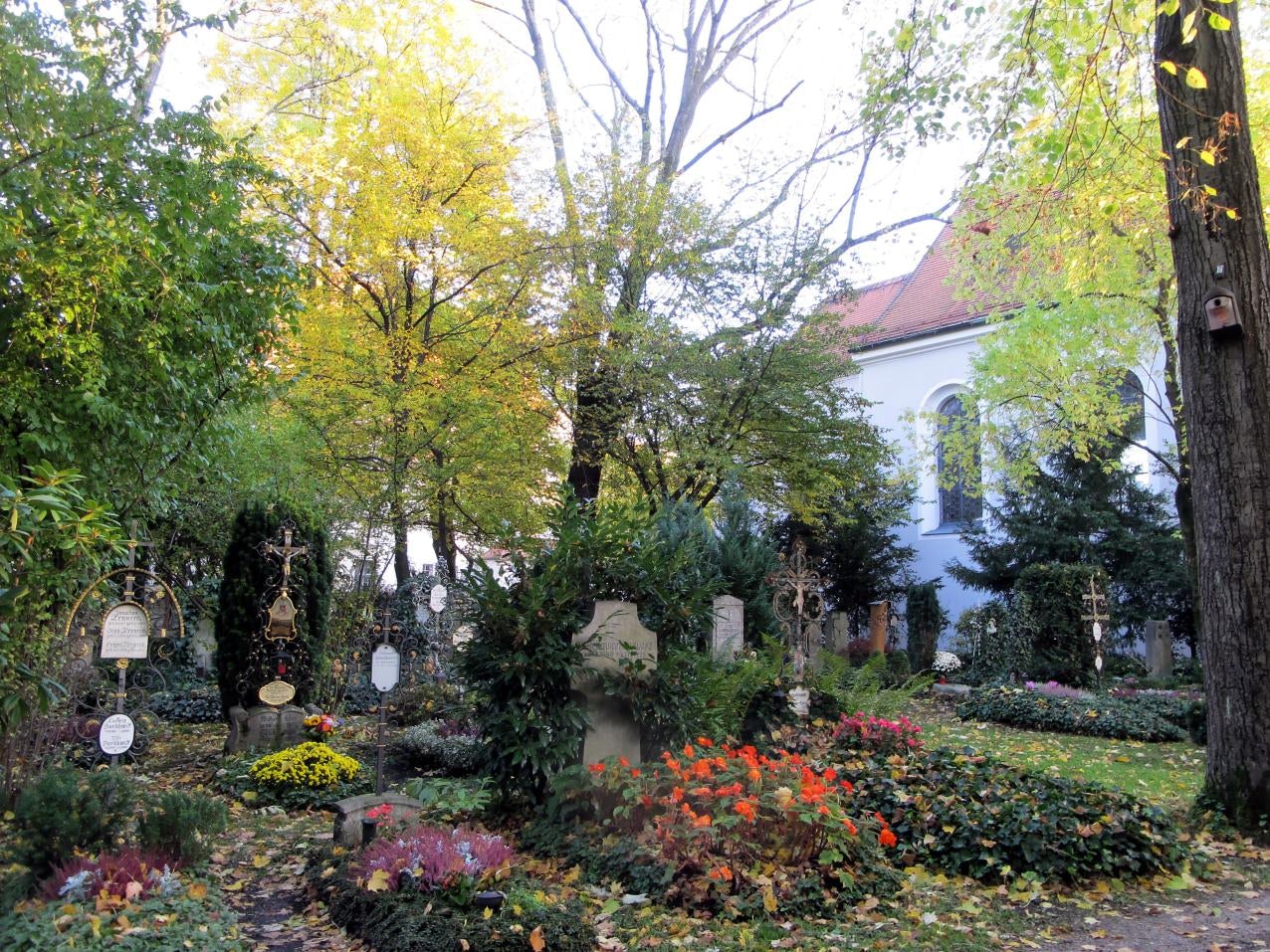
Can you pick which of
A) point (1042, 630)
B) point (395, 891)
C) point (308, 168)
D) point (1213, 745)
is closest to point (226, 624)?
point (395, 891)

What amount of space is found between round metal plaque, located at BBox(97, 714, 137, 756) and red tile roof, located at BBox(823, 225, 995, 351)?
2033 cm

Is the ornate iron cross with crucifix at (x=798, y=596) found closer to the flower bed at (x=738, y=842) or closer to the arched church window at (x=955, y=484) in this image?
the flower bed at (x=738, y=842)

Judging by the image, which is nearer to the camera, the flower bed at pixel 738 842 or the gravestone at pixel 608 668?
the flower bed at pixel 738 842

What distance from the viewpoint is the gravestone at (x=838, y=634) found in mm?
21125

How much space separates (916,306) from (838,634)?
1188cm

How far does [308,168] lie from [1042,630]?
14.3 m

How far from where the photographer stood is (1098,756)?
35.9 ft

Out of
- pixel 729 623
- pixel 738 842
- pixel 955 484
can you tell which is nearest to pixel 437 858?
pixel 738 842

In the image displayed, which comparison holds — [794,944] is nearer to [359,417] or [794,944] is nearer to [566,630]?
[566,630]

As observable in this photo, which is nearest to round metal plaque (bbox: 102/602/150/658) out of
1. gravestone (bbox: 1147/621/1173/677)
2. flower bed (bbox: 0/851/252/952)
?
flower bed (bbox: 0/851/252/952)

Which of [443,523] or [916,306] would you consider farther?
[916,306]

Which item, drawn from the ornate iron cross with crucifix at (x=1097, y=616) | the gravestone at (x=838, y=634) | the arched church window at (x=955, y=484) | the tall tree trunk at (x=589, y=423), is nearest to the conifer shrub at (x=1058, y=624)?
the ornate iron cross with crucifix at (x=1097, y=616)

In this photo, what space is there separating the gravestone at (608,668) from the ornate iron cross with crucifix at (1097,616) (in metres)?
11.3

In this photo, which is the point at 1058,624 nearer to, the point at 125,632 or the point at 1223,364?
the point at 1223,364
